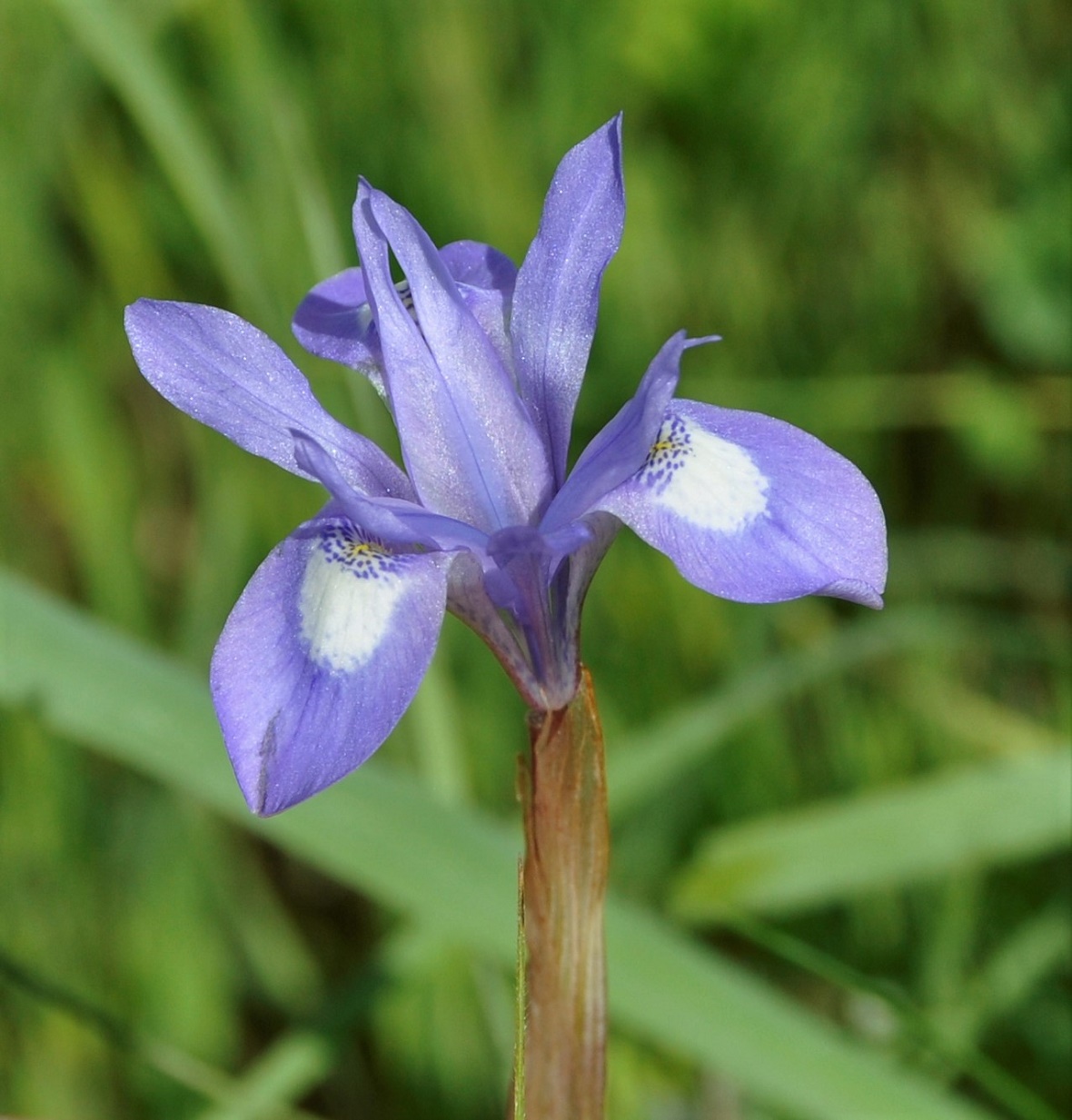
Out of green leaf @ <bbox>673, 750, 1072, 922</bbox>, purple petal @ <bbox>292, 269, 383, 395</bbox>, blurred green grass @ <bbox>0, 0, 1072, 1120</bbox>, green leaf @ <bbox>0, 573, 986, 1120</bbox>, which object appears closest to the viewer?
purple petal @ <bbox>292, 269, 383, 395</bbox>

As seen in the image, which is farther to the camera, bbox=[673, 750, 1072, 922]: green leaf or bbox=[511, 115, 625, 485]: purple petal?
bbox=[673, 750, 1072, 922]: green leaf

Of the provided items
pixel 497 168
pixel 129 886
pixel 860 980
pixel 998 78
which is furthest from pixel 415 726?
pixel 998 78

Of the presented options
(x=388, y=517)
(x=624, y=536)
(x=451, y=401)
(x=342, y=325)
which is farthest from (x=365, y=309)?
(x=624, y=536)

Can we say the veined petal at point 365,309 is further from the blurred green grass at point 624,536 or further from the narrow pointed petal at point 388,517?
the blurred green grass at point 624,536

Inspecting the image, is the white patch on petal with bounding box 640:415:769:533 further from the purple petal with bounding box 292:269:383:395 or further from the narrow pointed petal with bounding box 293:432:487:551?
the purple petal with bounding box 292:269:383:395

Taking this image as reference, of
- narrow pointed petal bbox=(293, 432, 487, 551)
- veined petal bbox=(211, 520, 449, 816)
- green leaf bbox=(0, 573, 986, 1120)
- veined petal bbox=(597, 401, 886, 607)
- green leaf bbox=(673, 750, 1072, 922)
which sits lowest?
green leaf bbox=(673, 750, 1072, 922)

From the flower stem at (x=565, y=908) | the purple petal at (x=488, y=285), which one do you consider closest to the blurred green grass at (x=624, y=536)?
the flower stem at (x=565, y=908)

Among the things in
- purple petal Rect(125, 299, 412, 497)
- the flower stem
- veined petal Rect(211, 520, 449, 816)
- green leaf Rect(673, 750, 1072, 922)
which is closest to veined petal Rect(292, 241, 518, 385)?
purple petal Rect(125, 299, 412, 497)
